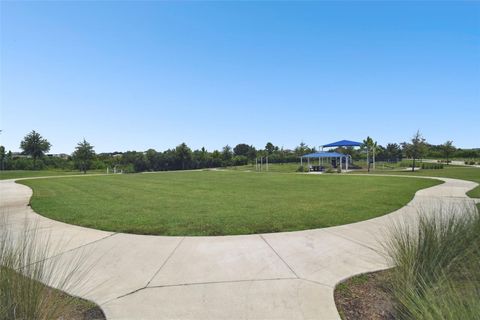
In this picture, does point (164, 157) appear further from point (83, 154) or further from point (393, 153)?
point (393, 153)

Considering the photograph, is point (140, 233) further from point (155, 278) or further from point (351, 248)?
point (351, 248)

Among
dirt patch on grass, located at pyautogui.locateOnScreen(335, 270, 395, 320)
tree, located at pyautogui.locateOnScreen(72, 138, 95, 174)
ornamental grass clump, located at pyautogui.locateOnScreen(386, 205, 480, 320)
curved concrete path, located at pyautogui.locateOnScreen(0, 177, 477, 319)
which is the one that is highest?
tree, located at pyautogui.locateOnScreen(72, 138, 95, 174)

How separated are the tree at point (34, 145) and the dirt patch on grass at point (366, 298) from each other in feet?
186

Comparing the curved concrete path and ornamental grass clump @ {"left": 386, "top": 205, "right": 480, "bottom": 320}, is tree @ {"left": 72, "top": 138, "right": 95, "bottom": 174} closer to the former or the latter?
the curved concrete path

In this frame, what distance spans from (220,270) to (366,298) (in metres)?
1.87

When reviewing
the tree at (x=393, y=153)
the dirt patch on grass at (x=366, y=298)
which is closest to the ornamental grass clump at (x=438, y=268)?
the dirt patch on grass at (x=366, y=298)

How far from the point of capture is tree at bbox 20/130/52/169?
148 feet

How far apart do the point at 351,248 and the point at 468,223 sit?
1.79 m

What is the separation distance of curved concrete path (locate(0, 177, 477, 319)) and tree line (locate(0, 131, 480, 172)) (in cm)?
3301

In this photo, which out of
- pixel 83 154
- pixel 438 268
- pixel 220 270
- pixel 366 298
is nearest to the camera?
pixel 438 268

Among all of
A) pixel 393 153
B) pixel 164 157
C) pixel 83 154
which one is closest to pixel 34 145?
pixel 83 154

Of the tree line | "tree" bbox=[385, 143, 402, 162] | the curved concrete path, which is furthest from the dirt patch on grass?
"tree" bbox=[385, 143, 402, 162]

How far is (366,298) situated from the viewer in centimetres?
285

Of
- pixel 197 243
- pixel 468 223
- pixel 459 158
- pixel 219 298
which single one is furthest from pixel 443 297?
pixel 459 158
